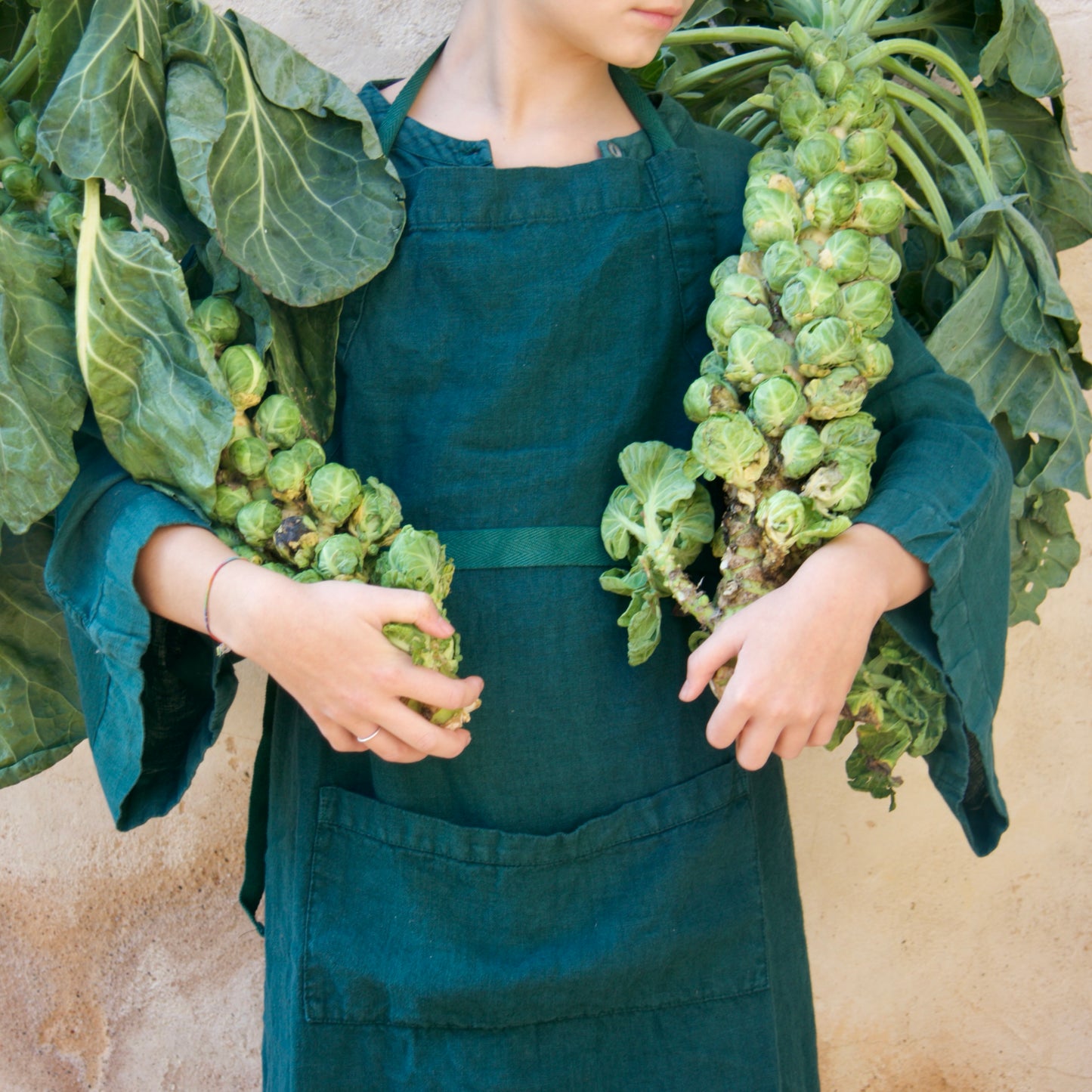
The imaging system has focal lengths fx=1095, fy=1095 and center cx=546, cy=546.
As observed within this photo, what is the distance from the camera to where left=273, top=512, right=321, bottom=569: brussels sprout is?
113cm

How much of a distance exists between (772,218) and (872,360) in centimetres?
19

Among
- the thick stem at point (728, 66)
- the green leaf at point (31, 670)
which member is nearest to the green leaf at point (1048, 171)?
the thick stem at point (728, 66)

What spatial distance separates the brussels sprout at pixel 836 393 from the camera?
1.12m

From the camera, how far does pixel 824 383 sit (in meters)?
1.12

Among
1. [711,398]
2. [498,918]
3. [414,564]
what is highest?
[711,398]

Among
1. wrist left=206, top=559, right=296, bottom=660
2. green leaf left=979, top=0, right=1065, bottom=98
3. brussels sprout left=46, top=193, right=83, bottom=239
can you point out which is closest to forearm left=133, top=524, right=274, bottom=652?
wrist left=206, top=559, right=296, bottom=660

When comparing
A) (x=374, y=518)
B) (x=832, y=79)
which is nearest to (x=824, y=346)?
(x=832, y=79)

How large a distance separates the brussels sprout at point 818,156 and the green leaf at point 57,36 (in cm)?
79

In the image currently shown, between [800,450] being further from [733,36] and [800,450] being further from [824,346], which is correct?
[733,36]

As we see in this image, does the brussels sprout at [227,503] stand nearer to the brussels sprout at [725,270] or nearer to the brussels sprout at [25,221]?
the brussels sprout at [25,221]

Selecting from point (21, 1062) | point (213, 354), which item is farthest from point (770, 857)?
point (21, 1062)

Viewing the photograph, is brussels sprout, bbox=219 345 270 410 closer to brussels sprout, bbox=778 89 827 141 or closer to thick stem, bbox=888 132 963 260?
brussels sprout, bbox=778 89 827 141

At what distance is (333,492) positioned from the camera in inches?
44.3

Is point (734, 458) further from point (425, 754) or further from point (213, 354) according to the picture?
point (213, 354)
